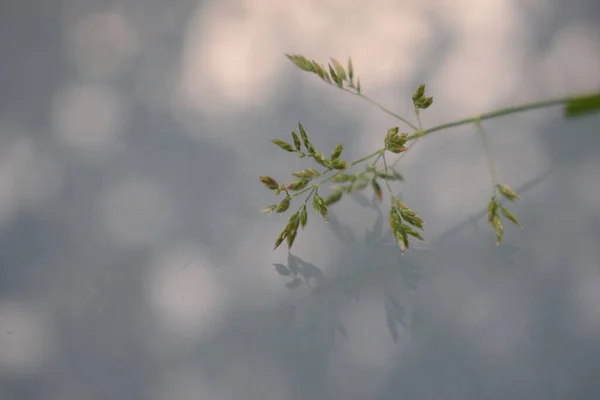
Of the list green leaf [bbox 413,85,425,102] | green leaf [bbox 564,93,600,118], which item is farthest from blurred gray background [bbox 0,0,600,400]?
green leaf [bbox 564,93,600,118]

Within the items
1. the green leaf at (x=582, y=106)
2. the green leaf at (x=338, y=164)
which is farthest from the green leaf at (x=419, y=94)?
the green leaf at (x=582, y=106)

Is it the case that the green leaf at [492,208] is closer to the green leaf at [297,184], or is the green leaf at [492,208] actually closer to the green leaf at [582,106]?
the green leaf at [297,184]

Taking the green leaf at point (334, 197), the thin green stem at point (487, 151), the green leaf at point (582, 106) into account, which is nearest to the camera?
the green leaf at point (582, 106)

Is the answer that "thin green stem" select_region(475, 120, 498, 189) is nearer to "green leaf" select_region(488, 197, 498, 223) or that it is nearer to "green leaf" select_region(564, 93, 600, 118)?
"green leaf" select_region(488, 197, 498, 223)

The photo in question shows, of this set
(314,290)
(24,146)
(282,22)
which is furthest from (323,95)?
(24,146)

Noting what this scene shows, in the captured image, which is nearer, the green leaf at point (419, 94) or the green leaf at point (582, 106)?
the green leaf at point (582, 106)

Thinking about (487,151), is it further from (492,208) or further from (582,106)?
(582,106)

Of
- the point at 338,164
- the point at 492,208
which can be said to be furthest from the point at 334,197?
the point at 492,208
